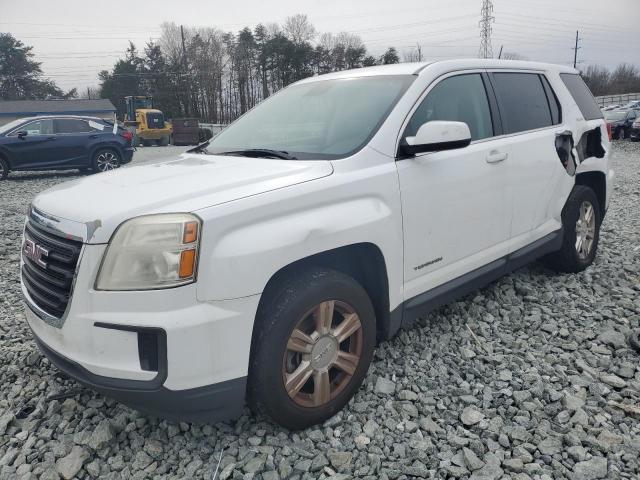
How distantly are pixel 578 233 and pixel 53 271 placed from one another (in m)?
4.10

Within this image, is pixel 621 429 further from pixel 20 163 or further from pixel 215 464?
pixel 20 163

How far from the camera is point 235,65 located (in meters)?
52.0

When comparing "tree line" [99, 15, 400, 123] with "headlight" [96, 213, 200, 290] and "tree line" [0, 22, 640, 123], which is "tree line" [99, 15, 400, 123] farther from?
"headlight" [96, 213, 200, 290]

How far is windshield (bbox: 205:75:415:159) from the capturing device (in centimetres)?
282

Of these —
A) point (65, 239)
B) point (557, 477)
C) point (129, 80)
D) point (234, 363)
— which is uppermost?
point (129, 80)

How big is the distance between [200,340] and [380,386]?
1273 mm

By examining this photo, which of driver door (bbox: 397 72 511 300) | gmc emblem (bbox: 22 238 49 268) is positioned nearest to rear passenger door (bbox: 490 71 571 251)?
driver door (bbox: 397 72 511 300)

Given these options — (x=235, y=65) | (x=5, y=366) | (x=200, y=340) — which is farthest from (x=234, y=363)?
(x=235, y=65)

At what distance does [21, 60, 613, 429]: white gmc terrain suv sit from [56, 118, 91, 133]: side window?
37.3 ft

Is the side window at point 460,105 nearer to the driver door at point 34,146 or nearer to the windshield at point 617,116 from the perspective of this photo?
the driver door at point 34,146

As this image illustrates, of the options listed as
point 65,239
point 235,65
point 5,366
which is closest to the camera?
point 65,239

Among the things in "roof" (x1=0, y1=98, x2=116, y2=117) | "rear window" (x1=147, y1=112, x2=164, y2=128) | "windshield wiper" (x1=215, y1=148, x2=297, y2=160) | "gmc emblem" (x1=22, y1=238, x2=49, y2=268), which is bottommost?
"gmc emblem" (x1=22, y1=238, x2=49, y2=268)

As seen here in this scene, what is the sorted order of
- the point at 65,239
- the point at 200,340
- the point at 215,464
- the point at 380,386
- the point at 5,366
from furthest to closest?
the point at 5,366
the point at 380,386
the point at 215,464
the point at 65,239
the point at 200,340

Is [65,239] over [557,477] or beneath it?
over
